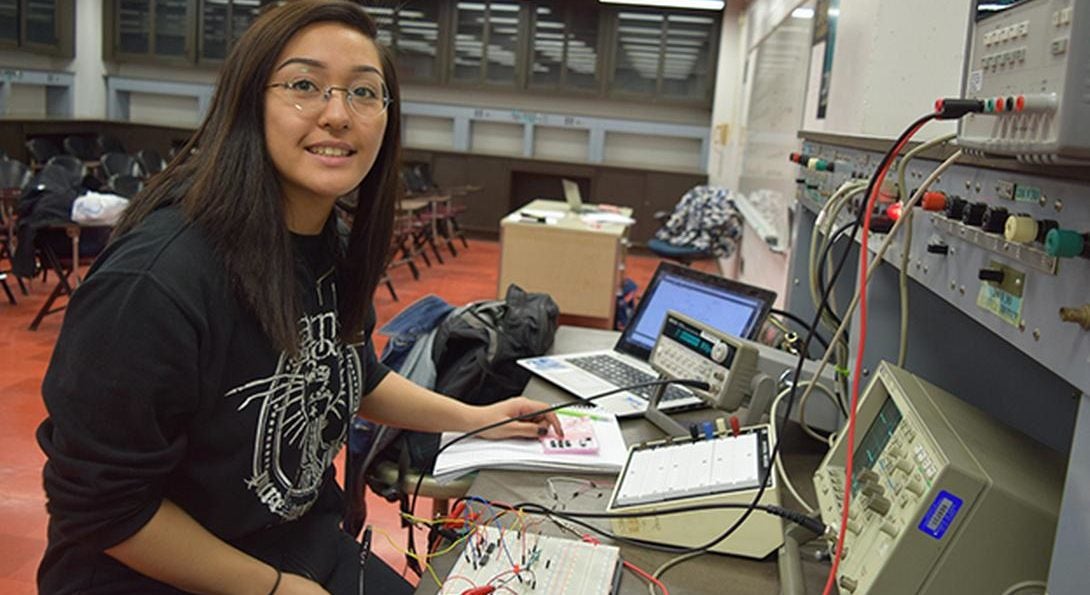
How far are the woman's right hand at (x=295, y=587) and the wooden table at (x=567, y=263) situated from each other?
407cm

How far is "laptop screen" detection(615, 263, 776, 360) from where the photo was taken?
209 cm

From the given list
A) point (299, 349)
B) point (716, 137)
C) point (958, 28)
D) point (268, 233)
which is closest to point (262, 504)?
point (299, 349)

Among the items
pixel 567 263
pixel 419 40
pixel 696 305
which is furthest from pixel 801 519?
pixel 419 40

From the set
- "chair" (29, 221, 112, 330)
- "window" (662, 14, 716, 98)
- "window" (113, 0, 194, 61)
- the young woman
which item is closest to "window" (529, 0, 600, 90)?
"window" (662, 14, 716, 98)

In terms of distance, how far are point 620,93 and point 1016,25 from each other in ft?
30.5

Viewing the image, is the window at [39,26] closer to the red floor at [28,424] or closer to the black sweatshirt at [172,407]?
the red floor at [28,424]

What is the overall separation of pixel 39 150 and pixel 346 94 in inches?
355

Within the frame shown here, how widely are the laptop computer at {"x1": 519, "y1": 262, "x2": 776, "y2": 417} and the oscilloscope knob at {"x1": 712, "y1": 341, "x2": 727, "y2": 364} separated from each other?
205 mm

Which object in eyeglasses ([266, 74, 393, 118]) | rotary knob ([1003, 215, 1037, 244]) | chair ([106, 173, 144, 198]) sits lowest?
chair ([106, 173, 144, 198])

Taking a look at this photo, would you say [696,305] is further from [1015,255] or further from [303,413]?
[1015,255]

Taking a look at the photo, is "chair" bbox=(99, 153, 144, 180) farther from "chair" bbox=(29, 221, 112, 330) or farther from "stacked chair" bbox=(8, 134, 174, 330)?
"chair" bbox=(29, 221, 112, 330)

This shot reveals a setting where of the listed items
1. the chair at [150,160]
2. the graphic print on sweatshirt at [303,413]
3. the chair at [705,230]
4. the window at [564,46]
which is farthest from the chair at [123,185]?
the graphic print on sweatshirt at [303,413]

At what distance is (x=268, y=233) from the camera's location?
1.20 meters

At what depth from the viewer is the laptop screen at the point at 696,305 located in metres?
2.09
